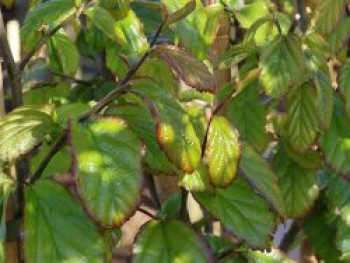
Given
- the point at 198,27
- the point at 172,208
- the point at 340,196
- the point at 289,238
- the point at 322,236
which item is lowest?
the point at 289,238

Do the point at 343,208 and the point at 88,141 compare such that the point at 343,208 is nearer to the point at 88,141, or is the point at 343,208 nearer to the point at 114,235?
the point at 114,235

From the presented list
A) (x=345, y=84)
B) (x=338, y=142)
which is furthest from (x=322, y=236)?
(x=345, y=84)

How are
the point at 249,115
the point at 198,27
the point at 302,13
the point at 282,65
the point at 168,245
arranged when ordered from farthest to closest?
the point at 302,13
the point at 249,115
the point at 198,27
the point at 282,65
the point at 168,245

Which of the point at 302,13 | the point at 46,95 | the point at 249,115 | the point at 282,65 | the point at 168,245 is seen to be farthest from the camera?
the point at 302,13

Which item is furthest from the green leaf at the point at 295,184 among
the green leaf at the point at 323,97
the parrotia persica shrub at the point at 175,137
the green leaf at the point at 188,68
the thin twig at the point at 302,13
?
the green leaf at the point at 188,68

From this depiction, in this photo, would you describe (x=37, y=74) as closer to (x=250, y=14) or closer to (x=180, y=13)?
(x=250, y=14)

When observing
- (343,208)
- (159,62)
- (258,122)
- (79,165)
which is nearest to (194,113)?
(159,62)

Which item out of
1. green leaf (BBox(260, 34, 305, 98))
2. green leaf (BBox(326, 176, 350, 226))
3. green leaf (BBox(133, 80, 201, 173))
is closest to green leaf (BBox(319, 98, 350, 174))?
green leaf (BBox(326, 176, 350, 226))
